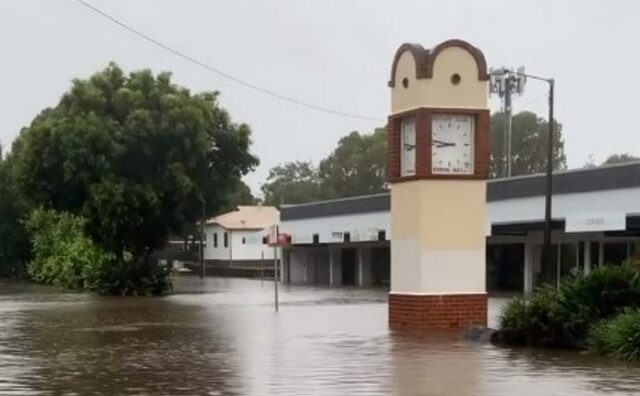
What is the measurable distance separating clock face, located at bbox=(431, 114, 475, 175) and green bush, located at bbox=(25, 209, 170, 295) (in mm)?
26885

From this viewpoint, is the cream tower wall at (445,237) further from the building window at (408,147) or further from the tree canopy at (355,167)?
the tree canopy at (355,167)

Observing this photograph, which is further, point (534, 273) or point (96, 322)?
point (534, 273)

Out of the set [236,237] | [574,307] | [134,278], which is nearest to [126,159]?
[134,278]

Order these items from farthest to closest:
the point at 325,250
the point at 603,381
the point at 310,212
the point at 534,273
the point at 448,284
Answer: the point at 325,250 → the point at 310,212 → the point at 534,273 → the point at 448,284 → the point at 603,381

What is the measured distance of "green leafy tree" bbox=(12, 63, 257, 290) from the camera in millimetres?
45344

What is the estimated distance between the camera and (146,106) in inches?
1863

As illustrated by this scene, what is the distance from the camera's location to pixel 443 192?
881 inches

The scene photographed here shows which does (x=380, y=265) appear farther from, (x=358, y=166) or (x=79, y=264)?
(x=358, y=166)

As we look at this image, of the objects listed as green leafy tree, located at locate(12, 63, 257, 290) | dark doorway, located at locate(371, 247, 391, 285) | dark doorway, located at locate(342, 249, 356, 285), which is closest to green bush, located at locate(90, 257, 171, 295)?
green leafy tree, located at locate(12, 63, 257, 290)

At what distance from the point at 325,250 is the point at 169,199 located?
955 inches

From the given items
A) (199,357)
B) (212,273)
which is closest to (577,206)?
(199,357)

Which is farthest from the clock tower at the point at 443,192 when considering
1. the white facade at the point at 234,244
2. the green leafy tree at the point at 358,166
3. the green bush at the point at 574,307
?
the green leafy tree at the point at 358,166

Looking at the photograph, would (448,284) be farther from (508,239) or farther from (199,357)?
(508,239)

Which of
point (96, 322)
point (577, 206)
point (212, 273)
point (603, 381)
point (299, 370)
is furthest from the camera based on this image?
point (212, 273)
